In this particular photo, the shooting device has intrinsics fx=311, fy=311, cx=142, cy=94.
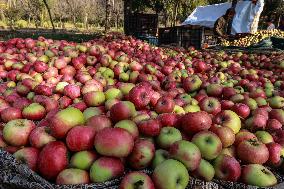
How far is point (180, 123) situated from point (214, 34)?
11.9m

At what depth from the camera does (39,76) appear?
13.6ft

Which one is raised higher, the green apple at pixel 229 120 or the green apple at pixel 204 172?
the green apple at pixel 229 120

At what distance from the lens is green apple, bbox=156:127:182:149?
87.9 inches

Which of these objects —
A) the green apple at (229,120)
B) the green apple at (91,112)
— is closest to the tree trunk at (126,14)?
the green apple at (91,112)

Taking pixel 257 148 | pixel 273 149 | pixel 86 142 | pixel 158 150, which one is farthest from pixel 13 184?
pixel 273 149

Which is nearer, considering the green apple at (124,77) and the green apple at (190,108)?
the green apple at (190,108)

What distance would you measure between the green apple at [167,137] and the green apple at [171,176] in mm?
308

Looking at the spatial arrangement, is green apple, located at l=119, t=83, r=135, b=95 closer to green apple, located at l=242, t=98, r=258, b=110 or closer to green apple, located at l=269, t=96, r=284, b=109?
green apple, located at l=242, t=98, r=258, b=110

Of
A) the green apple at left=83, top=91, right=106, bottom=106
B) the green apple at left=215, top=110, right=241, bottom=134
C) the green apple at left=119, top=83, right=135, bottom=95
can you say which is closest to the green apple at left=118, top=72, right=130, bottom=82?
the green apple at left=119, top=83, right=135, bottom=95

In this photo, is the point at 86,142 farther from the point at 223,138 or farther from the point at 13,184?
the point at 223,138

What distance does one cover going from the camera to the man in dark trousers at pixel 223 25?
13901 mm

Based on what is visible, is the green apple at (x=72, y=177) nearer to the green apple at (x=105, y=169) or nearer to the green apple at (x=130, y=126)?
the green apple at (x=105, y=169)

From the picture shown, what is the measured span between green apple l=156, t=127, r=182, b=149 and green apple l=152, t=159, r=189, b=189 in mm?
308

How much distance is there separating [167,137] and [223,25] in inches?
535
